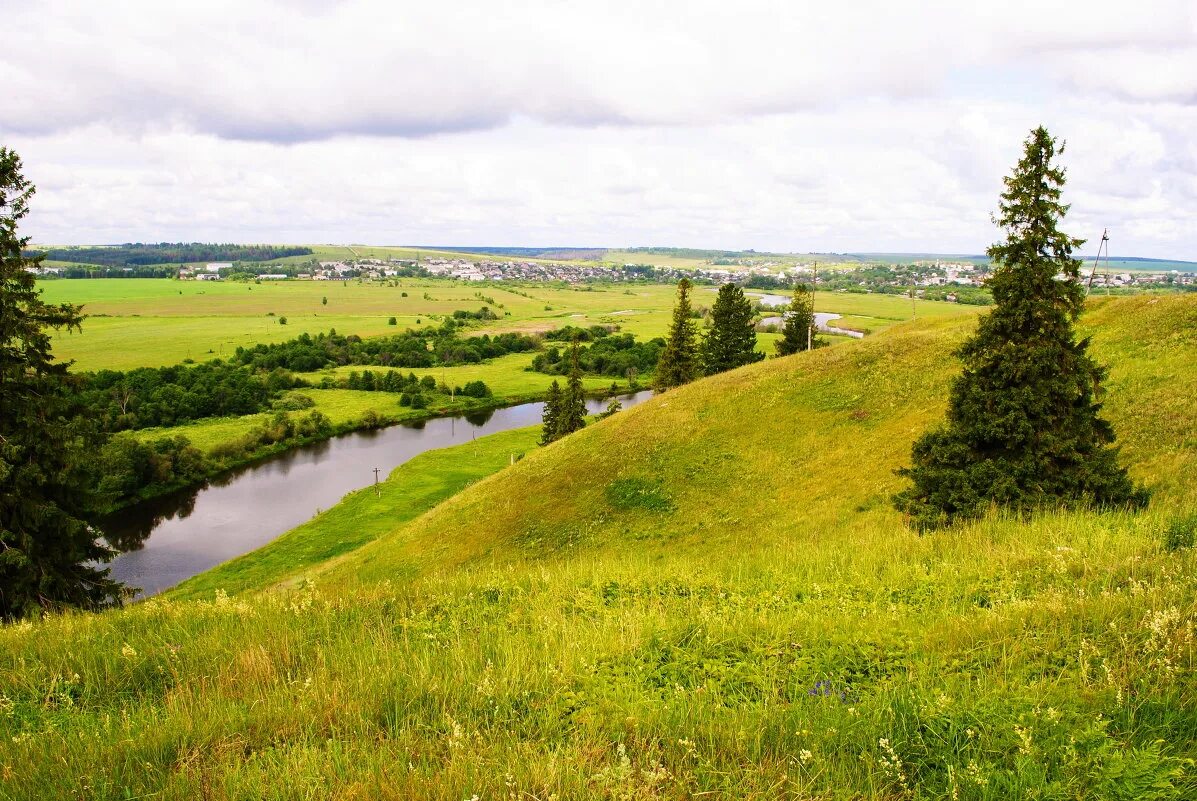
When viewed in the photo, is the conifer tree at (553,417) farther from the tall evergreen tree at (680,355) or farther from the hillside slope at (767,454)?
the hillside slope at (767,454)

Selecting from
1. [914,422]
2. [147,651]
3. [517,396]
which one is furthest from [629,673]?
[517,396]

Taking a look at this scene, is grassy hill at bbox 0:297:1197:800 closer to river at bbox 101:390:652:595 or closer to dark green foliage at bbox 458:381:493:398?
river at bbox 101:390:652:595

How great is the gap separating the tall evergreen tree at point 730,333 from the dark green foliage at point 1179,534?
55.6 metres

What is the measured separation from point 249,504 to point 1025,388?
68.5 metres

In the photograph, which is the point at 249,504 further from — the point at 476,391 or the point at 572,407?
the point at 476,391

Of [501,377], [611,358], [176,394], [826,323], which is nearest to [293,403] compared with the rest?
[176,394]

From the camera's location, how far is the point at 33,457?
16.4 m

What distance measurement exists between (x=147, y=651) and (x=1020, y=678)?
7.74 metres

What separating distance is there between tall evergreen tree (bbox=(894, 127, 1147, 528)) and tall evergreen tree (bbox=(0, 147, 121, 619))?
22.7 meters

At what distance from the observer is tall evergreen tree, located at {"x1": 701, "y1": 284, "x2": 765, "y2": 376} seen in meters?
63.0

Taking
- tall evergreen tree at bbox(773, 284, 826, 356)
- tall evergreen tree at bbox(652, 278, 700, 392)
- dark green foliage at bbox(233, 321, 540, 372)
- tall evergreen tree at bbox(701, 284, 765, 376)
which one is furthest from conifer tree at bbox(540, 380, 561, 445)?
dark green foliage at bbox(233, 321, 540, 372)

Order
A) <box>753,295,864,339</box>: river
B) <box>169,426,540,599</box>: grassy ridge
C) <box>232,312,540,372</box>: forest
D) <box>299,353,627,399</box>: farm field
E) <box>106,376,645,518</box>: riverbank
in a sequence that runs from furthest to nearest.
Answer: <box>232,312,540,372</box>: forest < <box>753,295,864,339</box>: river < <box>299,353,627,399</box>: farm field < <box>106,376,645,518</box>: riverbank < <box>169,426,540,599</box>: grassy ridge

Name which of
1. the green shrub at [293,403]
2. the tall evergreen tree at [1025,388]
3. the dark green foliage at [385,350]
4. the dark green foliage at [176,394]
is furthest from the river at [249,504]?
the dark green foliage at [385,350]

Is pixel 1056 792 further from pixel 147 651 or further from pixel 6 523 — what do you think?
pixel 6 523
